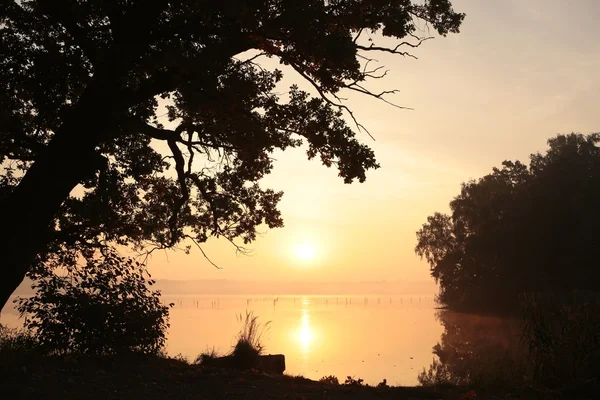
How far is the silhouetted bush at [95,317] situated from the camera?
923cm

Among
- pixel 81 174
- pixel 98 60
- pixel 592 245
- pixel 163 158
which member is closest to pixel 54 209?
pixel 81 174

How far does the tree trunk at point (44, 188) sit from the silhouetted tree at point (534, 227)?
42.3m

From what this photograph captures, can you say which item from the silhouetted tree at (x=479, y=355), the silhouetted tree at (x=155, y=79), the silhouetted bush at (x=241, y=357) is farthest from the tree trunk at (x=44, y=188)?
the silhouetted tree at (x=479, y=355)

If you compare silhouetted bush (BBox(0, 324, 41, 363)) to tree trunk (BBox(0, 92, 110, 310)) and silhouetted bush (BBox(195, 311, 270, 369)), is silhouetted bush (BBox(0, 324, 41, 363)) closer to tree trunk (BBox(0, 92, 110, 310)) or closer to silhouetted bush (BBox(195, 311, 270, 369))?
tree trunk (BBox(0, 92, 110, 310))

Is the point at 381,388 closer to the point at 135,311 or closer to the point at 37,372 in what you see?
the point at 135,311

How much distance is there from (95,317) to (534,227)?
45041 millimetres

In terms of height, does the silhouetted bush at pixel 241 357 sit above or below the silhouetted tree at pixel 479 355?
above

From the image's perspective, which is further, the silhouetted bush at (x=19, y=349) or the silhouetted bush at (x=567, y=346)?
the silhouetted bush at (x=567, y=346)

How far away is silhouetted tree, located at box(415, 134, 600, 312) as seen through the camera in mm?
45031

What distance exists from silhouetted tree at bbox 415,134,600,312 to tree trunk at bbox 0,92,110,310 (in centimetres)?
4234

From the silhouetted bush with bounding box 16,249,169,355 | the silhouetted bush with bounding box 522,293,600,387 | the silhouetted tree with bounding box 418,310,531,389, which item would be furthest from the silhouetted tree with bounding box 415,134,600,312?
the silhouetted bush with bounding box 16,249,169,355

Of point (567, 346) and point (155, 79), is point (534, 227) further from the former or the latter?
point (155, 79)

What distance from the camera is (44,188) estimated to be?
27.6ft

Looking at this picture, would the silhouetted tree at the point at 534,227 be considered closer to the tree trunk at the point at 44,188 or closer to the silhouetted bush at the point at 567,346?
the silhouetted bush at the point at 567,346
